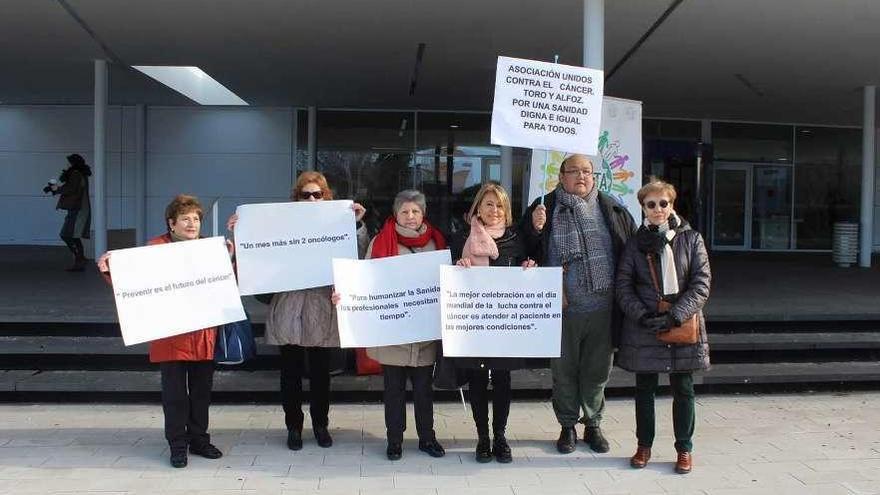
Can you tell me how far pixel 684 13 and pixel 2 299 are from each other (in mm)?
8290

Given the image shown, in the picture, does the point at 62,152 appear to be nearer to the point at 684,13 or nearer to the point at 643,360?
the point at 684,13

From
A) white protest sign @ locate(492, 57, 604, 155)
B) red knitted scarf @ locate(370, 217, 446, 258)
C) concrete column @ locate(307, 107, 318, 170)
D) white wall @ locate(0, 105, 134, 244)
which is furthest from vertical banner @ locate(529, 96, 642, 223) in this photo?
white wall @ locate(0, 105, 134, 244)

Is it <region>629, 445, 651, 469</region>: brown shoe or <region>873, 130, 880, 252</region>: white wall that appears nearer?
<region>629, 445, 651, 469</region>: brown shoe

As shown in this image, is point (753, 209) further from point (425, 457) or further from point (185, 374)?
point (185, 374)

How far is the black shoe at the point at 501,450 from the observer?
4.45 meters

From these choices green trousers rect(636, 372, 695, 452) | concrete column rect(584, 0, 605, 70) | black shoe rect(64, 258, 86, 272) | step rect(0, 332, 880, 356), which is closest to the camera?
green trousers rect(636, 372, 695, 452)

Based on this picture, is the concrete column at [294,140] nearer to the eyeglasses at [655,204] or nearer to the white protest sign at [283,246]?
the white protest sign at [283,246]

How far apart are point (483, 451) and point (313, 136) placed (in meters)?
12.9

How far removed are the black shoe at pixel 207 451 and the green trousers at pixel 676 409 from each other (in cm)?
260

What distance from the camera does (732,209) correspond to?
719 inches

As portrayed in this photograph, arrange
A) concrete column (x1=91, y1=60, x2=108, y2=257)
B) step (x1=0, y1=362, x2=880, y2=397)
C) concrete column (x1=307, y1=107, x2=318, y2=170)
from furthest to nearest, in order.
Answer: concrete column (x1=307, y1=107, x2=318, y2=170)
concrete column (x1=91, y1=60, x2=108, y2=257)
step (x1=0, y1=362, x2=880, y2=397)

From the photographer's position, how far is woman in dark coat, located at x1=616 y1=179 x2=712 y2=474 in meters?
Answer: 4.17

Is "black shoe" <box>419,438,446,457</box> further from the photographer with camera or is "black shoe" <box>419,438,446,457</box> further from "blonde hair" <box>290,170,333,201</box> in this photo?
the photographer with camera

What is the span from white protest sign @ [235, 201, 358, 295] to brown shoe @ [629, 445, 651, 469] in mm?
2151
